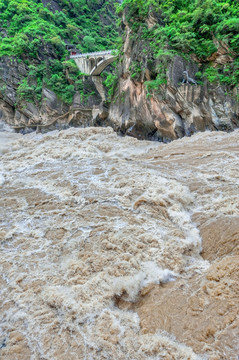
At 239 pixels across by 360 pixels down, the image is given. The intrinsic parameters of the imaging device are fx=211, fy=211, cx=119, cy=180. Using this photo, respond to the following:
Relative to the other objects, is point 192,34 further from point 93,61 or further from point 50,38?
point 50,38

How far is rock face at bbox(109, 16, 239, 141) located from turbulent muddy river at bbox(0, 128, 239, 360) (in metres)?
4.68

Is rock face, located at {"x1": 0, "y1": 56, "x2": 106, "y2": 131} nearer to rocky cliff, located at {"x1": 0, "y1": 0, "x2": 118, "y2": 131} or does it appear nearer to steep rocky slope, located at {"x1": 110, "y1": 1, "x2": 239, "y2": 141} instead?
rocky cliff, located at {"x1": 0, "y1": 0, "x2": 118, "y2": 131}

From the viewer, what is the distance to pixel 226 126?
11.4m

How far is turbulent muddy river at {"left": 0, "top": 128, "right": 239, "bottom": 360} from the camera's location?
2.66 metres

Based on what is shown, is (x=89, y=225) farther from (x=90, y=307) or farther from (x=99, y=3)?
(x=99, y=3)

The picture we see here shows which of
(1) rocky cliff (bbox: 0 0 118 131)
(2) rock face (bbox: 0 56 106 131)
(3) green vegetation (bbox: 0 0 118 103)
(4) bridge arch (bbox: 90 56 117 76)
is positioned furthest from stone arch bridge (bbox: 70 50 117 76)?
(2) rock face (bbox: 0 56 106 131)

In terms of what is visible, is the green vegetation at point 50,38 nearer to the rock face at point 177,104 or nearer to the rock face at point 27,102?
the rock face at point 27,102

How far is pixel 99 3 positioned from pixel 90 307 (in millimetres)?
43087

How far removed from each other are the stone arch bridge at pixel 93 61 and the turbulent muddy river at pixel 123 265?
20.3 m

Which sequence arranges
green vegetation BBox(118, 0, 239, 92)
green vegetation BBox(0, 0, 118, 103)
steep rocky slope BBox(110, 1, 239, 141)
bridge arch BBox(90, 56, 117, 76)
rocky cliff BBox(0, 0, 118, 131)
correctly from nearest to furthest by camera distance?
green vegetation BBox(118, 0, 239, 92) → steep rocky slope BBox(110, 1, 239, 141) → bridge arch BBox(90, 56, 117, 76) → rocky cliff BBox(0, 0, 118, 131) → green vegetation BBox(0, 0, 118, 103)

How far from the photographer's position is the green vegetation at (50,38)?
24109mm

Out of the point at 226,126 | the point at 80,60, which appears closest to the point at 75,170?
the point at 226,126

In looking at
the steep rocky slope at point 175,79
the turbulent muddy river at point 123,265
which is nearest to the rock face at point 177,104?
the steep rocky slope at point 175,79

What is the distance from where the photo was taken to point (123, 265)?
3.83m
